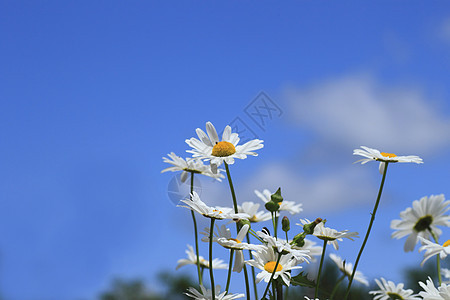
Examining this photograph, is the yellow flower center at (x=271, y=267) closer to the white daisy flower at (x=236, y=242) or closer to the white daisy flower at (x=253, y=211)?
the white daisy flower at (x=236, y=242)

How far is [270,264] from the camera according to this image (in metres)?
0.81

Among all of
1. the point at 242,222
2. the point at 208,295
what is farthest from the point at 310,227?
the point at 208,295

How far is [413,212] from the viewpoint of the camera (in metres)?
1.19

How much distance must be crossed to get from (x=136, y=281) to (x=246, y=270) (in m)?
9.45

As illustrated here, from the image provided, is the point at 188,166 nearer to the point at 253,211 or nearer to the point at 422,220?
the point at 253,211

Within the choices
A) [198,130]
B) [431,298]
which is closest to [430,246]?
[431,298]

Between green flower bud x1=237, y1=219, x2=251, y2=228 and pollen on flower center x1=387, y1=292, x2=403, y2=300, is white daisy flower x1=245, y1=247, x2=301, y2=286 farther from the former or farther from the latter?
pollen on flower center x1=387, y1=292, x2=403, y2=300

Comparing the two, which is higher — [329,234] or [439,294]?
[329,234]

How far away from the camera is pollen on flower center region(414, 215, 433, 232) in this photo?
1.19 m

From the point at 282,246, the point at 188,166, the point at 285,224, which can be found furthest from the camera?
the point at 188,166

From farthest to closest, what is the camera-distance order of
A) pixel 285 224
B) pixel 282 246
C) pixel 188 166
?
pixel 188 166 → pixel 285 224 → pixel 282 246

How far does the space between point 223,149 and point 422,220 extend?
579 mm

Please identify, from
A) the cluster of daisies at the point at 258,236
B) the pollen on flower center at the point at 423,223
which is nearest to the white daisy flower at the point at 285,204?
the cluster of daisies at the point at 258,236

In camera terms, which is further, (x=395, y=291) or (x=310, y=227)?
(x=395, y=291)
